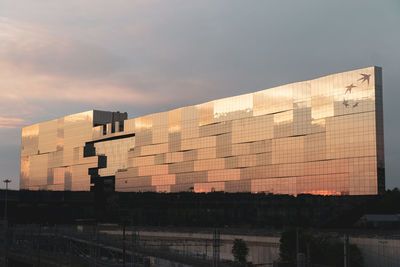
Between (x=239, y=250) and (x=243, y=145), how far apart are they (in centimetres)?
3097

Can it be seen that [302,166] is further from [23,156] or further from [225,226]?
[23,156]

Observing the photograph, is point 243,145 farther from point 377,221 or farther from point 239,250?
point 239,250

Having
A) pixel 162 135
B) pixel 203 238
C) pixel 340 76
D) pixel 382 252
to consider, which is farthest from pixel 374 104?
pixel 162 135

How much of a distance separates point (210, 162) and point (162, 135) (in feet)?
58.0

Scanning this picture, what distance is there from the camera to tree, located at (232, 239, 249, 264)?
260ft

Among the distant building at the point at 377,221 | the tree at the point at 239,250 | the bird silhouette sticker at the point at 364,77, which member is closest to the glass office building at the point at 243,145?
the bird silhouette sticker at the point at 364,77

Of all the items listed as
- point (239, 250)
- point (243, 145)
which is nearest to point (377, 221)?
point (239, 250)

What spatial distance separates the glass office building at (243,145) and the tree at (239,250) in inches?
723

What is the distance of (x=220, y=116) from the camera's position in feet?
369

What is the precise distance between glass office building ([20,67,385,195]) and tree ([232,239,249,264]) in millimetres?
18372

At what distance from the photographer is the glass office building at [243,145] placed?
8662cm

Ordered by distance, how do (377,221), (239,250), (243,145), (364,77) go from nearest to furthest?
(239,250) → (364,77) → (377,221) → (243,145)

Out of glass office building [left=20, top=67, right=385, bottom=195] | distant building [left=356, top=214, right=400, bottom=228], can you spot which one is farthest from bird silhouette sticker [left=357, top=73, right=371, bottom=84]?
distant building [left=356, top=214, right=400, bottom=228]

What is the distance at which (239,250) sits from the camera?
79562mm
